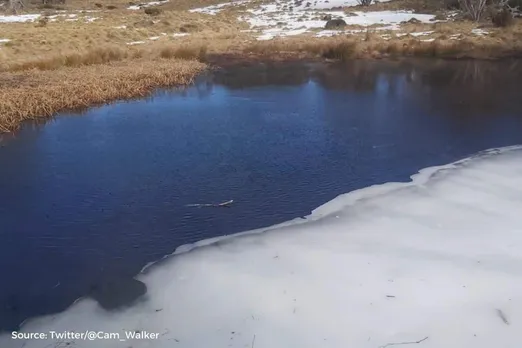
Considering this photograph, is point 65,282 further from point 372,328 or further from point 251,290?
point 372,328

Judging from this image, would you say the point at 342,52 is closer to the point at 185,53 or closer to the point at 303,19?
the point at 185,53

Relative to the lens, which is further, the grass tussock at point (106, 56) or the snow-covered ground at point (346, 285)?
the grass tussock at point (106, 56)

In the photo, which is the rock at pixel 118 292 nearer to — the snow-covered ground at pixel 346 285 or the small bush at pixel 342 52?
the snow-covered ground at pixel 346 285

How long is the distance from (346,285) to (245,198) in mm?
2582

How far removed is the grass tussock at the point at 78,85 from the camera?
11.6 metres

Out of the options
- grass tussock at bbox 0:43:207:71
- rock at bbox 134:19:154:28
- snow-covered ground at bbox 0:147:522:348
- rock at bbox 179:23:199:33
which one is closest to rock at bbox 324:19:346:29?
rock at bbox 179:23:199:33

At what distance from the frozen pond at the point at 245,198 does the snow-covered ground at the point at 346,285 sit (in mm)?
25

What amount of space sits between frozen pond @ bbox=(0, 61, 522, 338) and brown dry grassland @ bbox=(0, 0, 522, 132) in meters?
0.94

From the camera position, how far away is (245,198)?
7477mm

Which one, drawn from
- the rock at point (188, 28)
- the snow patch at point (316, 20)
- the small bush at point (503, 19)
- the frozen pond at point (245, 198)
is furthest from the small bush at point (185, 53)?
the small bush at point (503, 19)

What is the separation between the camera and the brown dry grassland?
12.7m

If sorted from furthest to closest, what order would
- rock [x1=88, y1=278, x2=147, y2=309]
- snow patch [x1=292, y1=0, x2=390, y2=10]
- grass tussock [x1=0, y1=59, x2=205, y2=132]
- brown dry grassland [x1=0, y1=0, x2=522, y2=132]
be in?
1. snow patch [x1=292, y1=0, x2=390, y2=10]
2. brown dry grassland [x1=0, y1=0, x2=522, y2=132]
3. grass tussock [x1=0, y1=59, x2=205, y2=132]
4. rock [x1=88, y1=278, x2=147, y2=309]

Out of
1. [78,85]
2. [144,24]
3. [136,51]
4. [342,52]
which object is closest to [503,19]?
[342,52]

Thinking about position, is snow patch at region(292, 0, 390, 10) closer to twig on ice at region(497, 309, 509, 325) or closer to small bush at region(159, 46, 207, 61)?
small bush at region(159, 46, 207, 61)
